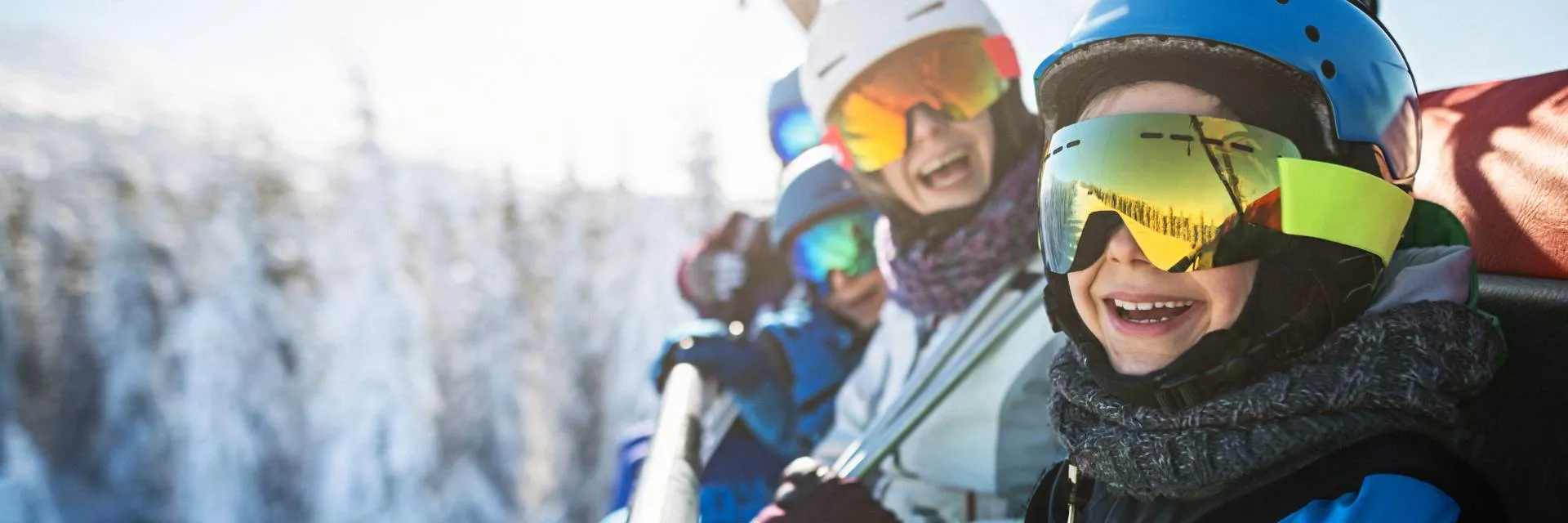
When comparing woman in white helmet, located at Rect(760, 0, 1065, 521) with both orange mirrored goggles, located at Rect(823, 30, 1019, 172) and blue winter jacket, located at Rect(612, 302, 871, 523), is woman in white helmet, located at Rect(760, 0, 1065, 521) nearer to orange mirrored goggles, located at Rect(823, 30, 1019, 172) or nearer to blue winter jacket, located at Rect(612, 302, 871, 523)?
orange mirrored goggles, located at Rect(823, 30, 1019, 172)

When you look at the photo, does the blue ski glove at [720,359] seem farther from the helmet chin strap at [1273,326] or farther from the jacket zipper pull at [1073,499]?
the helmet chin strap at [1273,326]

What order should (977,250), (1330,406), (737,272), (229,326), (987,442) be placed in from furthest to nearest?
(229,326) → (737,272) → (977,250) → (987,442) → (1330,406)

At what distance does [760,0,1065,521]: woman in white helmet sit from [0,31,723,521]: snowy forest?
6019mm

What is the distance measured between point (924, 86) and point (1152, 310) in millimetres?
1334

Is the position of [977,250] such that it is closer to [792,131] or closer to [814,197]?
[814,197]

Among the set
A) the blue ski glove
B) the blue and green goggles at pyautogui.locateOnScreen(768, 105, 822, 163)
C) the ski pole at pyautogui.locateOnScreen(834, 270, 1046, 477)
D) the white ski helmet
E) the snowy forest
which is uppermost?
the white ski helmet

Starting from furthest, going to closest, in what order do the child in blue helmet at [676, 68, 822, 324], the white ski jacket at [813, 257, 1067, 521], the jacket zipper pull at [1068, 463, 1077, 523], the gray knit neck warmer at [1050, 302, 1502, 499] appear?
the child in blue helmet at [676, 68, 822, 324] → the white ski jacket at [813, 257, 1067, 521] → the jacket zipper pull at [1068, 463, 1077, 523] → the gray knit neck warmer at [1050, 302, 1502, 499]

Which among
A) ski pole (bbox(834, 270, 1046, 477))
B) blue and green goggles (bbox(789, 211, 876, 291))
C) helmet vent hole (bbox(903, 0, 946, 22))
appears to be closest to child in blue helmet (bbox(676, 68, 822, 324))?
blue and green goggles (bbox(789, 211, 876, 291))

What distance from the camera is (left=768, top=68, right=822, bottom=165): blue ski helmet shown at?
364 centimetres

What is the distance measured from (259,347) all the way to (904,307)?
32.3 feet

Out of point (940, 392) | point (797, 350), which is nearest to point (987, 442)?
point (940, 392)

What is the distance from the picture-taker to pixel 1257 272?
96 centimetres

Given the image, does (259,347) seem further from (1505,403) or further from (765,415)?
(1505,403)

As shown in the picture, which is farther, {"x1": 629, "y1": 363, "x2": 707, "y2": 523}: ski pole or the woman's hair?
the woman's hair
